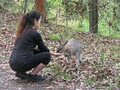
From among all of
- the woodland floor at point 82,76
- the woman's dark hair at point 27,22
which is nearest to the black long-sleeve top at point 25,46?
the woman's dark hair at point 27,22

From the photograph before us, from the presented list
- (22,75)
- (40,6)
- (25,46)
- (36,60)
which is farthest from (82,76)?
(40,6)

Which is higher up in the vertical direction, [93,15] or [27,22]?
[27,22]

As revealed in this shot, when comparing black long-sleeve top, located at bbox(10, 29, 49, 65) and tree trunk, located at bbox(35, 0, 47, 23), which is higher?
tree trunk, located at bbox(35, 0, 47, 23)

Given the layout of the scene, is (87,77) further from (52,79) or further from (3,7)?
(3,7)

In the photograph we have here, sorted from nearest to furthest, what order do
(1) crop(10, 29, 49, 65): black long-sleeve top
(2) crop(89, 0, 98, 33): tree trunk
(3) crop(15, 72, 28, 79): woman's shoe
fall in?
1. (1) crop(10, 29, 49, 65): black long-sleeve top
2. (3) crop(15, 72, 28, 79): woman's shoe
3. (2) crop(89, 0, 98, 33): tree trunk

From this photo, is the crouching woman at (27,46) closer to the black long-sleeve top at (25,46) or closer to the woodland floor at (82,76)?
the black long-sleeve top at (25,46)

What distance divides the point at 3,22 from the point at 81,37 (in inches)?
153

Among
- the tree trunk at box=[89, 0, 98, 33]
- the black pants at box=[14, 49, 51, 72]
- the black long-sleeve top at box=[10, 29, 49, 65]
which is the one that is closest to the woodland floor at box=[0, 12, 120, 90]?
the black pants at box=[14, 49, 51, 72]

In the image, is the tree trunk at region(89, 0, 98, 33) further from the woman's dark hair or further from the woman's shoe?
the woman's shoe

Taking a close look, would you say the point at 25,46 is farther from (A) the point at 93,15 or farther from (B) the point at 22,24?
(A) the point at 93,15

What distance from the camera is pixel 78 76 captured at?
695cm

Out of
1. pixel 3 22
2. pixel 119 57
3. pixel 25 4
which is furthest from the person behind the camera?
pixel 25 4

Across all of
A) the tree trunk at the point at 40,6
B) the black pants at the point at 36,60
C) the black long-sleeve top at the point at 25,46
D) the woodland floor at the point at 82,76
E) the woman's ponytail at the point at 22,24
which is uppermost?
the tree trunk at the point at 40,6

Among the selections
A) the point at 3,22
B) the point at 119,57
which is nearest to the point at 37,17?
the point at 119,57
